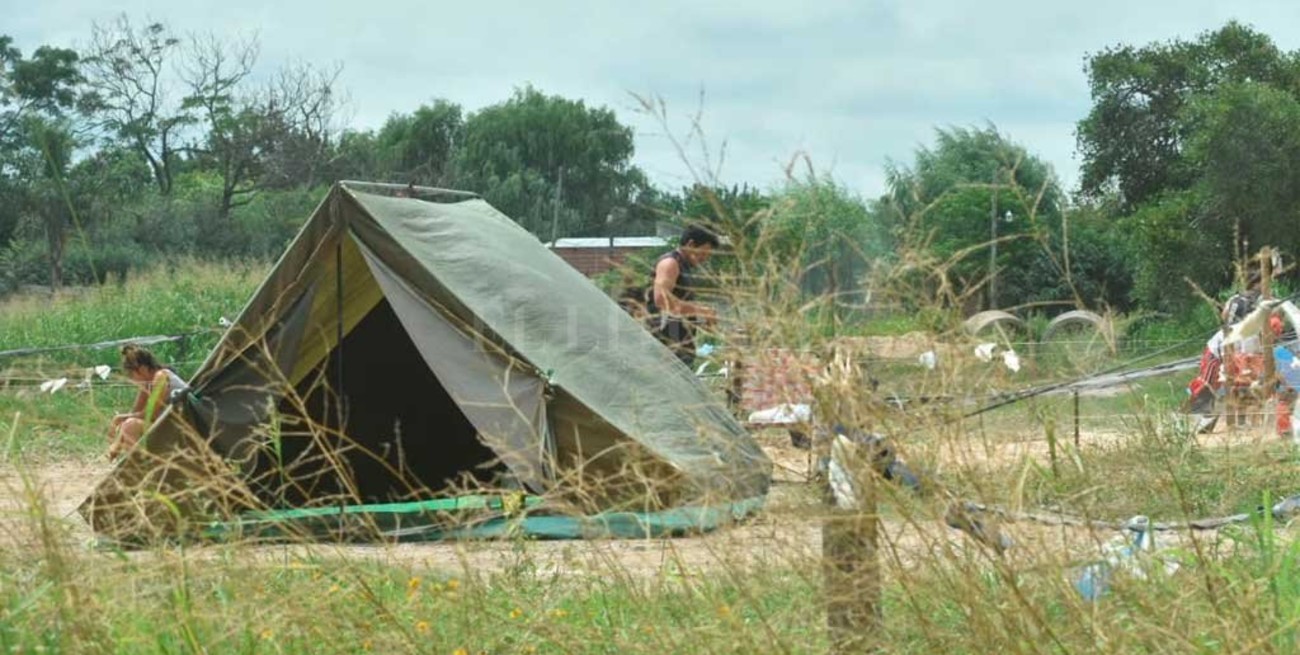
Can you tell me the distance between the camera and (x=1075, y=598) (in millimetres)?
3438

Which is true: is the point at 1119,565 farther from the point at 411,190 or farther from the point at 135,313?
the point at 135,313

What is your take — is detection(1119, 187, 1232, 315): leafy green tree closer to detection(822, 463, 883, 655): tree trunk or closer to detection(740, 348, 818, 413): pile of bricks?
detection(822, 463, 883, 655): tree trunk

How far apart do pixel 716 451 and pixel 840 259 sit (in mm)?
556

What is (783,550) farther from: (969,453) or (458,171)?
(458,171)

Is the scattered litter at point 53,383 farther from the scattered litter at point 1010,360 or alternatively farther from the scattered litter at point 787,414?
the scattered litter at point 1010,360

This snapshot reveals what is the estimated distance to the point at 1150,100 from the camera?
29.5 metres

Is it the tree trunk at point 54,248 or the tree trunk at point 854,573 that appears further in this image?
the tree trunk at point 54,248

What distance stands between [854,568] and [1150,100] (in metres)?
27.3

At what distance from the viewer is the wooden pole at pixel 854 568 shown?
11.3ft

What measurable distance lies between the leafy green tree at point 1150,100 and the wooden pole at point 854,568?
79.1 ft

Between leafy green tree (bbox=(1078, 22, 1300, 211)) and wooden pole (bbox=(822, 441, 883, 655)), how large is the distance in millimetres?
24117

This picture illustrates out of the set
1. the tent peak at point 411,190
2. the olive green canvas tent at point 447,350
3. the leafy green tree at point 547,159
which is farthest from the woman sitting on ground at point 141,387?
the leafy green tree at point 547,159

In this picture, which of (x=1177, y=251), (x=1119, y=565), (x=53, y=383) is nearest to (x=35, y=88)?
(x=53, y=383)

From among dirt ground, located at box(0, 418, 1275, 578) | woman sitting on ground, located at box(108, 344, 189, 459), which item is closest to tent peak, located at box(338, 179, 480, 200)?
woman sitting on ground, located at box(108, 344, 189, 459)
